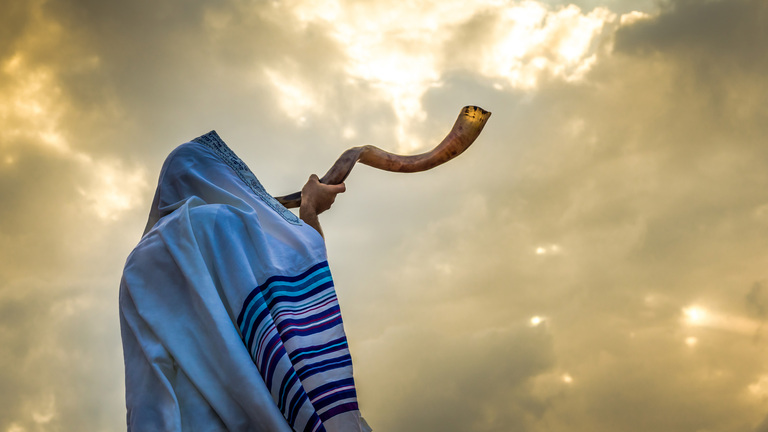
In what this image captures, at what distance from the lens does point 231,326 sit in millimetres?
2562

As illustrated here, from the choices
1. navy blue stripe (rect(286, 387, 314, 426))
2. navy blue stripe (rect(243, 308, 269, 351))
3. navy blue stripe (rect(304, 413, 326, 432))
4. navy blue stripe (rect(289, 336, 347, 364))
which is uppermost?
navy blue stripe (rect(243, 308, 269, 351))

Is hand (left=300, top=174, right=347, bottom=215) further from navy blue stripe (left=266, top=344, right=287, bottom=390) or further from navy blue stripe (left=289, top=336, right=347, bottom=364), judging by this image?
navy blue stripe (left=266, top=344, right=287, bottom=390)

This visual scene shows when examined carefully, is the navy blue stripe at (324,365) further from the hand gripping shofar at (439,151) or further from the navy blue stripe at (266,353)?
the hand gripping shofar at (439,151)

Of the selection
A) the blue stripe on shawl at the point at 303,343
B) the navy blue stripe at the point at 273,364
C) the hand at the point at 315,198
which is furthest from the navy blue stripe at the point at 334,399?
the hand at the point at 315,198

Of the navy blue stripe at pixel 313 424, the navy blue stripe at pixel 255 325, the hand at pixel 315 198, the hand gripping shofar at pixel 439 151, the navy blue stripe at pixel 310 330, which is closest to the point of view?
the navy blue stripe at pixel 313 424

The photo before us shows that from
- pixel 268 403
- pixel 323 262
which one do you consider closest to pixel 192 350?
pixel 268 403

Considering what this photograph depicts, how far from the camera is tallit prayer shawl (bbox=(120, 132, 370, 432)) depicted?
2418 mm

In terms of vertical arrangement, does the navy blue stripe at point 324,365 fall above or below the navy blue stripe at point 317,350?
below

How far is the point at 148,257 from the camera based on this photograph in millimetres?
2783

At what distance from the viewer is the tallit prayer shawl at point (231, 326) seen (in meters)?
2.42

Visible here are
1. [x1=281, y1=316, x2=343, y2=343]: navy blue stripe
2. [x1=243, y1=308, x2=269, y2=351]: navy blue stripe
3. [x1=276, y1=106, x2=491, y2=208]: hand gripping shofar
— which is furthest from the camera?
[x1=276, y1=106, x2=491, y2=208]: hand gripping shofar

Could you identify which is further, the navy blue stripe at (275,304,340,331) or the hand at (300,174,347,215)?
the hand at (300,174,347,215)

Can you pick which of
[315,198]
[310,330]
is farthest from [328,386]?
[315,198]

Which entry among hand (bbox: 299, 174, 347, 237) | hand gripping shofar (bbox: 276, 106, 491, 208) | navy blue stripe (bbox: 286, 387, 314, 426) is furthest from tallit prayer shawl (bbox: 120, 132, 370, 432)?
hand gripping shofar (bbox: 276, 106, 491, 208)
